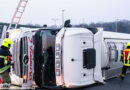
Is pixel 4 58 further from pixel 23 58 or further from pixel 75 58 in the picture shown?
pixel 75 58

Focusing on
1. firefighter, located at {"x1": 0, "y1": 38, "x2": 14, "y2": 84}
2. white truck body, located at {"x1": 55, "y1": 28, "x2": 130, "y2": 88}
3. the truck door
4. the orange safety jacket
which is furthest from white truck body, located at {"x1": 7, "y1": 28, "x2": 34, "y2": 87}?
the orange safety jacket

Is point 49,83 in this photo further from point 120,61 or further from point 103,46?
point 120,61

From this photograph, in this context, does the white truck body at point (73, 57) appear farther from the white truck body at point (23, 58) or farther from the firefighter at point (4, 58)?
the firefighter at point (4, 58)

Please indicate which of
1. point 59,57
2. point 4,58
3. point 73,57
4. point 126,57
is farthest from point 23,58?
point 126,57

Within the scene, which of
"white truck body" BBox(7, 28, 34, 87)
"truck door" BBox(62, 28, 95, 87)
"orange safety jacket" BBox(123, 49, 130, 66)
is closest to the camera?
"truck door" BBox(62, 28, 95, 87)

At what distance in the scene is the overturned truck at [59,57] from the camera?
5113 mm

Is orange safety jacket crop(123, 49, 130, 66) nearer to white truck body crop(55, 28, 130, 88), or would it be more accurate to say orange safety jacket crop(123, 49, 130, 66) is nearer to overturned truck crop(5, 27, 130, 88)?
overturned truck crop(5, 27, 130, 88)

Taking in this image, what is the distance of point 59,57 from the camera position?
203 inches

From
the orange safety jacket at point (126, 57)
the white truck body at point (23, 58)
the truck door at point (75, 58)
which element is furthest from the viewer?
the orange safety jacket at point (126, 57)

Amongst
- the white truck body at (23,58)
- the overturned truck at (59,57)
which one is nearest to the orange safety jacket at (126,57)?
the overturned truck at (59,57)

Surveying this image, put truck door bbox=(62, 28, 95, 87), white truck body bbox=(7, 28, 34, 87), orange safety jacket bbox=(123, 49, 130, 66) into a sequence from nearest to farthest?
1. truck door bbox=(62, 28, 95, 87)
2. white truck body bbox=(7, 28, 34, 87)
3. orange safety jacket bbox=(123, 49, 130, 66)

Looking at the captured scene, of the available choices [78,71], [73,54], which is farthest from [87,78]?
[73,54]

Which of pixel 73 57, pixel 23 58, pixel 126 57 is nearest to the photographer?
pixel 73 57

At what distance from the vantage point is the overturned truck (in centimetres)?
511
